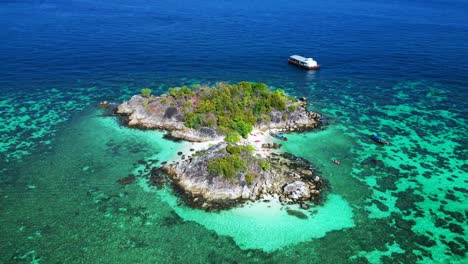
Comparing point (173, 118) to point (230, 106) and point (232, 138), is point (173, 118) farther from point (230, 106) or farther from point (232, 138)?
point (232, 138)

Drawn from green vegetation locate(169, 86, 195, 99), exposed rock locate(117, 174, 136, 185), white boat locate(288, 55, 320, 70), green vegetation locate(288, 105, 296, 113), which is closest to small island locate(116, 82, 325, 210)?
green vegetation locate(169, 86, 195, 99)

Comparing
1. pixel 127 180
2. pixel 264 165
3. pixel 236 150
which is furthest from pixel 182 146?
pixel 264 165

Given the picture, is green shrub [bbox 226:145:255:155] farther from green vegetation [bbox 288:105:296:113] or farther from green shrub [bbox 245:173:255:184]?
green vegetation [bbox 288:105:296:113]

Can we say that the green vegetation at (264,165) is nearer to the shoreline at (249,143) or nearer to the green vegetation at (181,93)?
the shoreline at (249,143)

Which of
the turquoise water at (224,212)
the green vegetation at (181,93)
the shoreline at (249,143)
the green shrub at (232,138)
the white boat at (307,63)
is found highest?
the white boat at (307,63)

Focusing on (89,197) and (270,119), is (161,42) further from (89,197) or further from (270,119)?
(89,197)

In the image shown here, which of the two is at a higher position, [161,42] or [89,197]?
[161,42]

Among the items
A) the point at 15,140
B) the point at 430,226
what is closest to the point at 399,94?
the point at 430,226

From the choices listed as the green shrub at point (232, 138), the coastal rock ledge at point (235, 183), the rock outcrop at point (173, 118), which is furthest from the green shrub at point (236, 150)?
the rock outcrop at point (173, 118)
